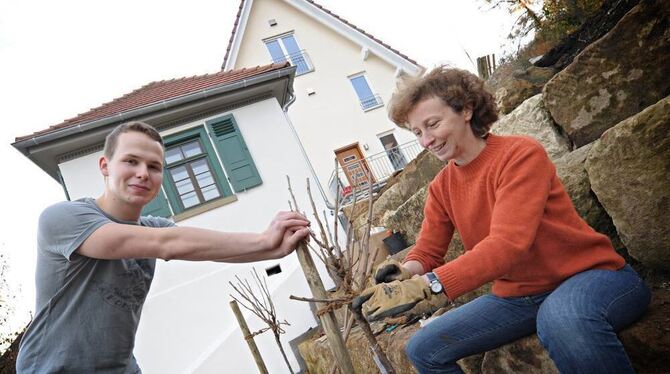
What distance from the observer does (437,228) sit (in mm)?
2125

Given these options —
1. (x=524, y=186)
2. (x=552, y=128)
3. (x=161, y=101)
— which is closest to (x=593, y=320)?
(x=524, y=186)

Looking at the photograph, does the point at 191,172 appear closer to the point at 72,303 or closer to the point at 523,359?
the point at 72,303

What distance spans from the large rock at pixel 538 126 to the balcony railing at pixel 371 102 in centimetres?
1155

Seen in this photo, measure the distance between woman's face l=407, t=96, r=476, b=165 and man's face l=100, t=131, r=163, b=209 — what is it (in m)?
1.41

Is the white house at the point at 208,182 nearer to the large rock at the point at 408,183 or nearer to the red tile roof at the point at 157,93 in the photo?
the red tile roof at the point at 157,93

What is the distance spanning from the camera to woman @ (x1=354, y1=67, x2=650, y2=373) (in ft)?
4.71

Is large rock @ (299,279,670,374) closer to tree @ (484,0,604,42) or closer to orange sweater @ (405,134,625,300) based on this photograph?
orange sweater @ (405,134,625,300)

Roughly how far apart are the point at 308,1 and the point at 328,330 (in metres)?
15.4

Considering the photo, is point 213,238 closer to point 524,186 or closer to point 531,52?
point 524,186

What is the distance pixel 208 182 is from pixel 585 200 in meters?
7.04

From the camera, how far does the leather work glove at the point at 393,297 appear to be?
4.73 ft

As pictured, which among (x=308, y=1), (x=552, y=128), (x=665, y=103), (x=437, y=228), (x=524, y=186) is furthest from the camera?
(x=308, y=1)

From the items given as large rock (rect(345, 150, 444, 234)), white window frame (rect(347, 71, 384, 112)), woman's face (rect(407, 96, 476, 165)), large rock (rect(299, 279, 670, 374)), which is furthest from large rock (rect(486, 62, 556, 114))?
white window frame (rect(347, 71, 384, 112))

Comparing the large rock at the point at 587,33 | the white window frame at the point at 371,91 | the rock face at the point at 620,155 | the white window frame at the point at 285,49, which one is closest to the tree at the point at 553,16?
the large rock at the point at 587,33
